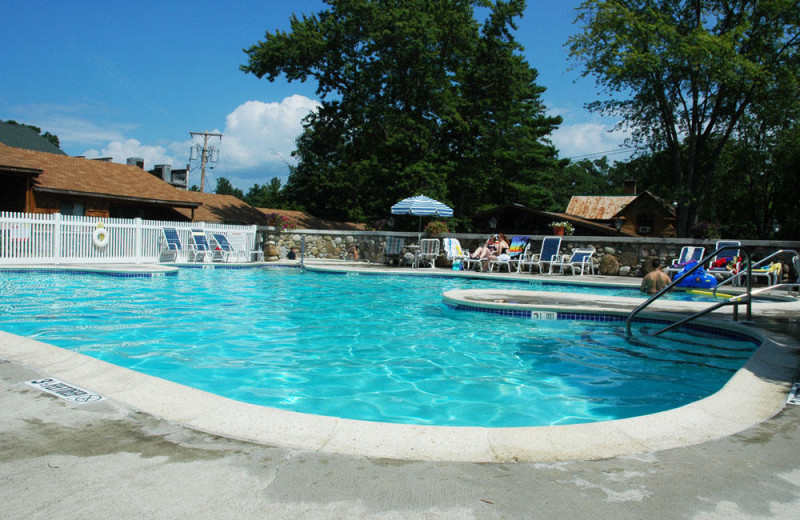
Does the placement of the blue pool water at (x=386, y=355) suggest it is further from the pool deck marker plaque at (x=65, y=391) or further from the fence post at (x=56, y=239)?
the fence post at (x=56, y=239)

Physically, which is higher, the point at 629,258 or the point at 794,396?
the point at 629,258

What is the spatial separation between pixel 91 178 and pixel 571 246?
69.9 ft

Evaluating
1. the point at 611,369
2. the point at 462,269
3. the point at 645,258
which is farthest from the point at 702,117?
the point at 611,369

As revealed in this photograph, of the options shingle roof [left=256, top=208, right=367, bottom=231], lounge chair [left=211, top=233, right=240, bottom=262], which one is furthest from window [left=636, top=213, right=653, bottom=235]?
lounge chair [left=211, top=233, right=240, bottom=262]

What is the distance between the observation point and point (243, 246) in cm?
2012

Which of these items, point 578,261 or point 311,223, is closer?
point 578,261

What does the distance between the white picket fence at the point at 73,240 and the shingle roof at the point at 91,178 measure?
611cm

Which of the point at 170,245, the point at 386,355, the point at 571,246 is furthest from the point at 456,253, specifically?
the point at 386,355

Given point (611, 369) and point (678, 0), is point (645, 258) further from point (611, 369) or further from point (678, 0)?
point (678, 0)

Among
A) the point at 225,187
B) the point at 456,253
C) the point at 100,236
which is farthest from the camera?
the point at 225,187

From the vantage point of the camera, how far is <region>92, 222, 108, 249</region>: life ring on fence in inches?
604

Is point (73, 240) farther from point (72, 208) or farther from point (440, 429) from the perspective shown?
point (440, 429)

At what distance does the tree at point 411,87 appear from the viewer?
26878 millimetres

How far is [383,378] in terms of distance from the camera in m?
5.01
